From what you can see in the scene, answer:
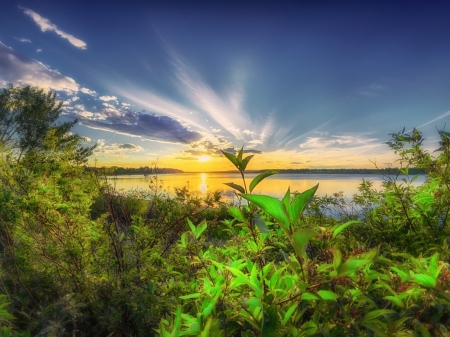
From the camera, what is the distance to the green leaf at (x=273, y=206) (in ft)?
2.34

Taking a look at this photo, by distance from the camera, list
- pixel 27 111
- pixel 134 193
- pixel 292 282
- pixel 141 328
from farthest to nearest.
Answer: pixel 27 111 → pixel 134 193 → pixel 141 328 → pixel 292 282

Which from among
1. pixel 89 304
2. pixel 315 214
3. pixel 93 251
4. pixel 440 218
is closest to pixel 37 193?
pixel 93 251

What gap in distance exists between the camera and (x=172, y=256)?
2.36m

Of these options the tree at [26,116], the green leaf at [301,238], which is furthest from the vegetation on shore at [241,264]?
the tree at [26,116]

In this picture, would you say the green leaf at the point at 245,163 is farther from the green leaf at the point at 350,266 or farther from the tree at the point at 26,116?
the tree at the point at 26,116

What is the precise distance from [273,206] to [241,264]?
0.64 m

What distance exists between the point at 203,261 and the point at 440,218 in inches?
69.9

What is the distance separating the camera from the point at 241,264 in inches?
50.1

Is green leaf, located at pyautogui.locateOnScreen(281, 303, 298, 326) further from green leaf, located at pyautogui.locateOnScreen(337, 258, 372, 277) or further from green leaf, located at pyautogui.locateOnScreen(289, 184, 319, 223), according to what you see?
green leaf, located at pyautogui.locateOnScreen(289, 184, 319, 223)

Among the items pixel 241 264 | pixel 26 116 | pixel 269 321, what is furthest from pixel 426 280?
pixel 26 116

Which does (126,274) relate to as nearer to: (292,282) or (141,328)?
(141,328)

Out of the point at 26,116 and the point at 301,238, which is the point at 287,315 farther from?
the point at 26,116

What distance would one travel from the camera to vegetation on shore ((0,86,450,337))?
2.92 feet

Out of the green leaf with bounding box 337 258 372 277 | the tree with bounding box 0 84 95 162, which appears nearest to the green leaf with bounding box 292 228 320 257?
the green leaf with bounding box 337 258 372 277
